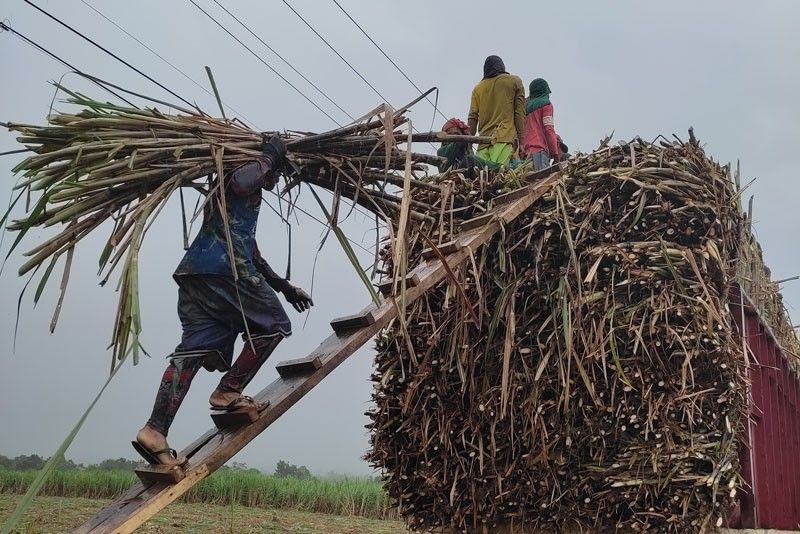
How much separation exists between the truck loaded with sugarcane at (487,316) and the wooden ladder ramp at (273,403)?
1cm

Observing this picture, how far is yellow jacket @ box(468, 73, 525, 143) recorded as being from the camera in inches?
A: 212

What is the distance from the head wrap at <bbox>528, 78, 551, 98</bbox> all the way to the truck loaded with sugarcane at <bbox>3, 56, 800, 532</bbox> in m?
1.74

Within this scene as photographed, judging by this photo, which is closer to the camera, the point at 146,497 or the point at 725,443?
the point at 146,497

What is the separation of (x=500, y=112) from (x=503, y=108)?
0.04m

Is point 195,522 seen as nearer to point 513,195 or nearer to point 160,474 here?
point 513,195

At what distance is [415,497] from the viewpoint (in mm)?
3994

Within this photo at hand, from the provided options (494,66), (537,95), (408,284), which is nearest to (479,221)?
(408,284)

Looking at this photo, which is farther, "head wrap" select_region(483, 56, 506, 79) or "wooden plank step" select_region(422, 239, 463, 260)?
"head wrap" select_region(483, 56, 506, 79)

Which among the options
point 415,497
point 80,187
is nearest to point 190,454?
point 80,187

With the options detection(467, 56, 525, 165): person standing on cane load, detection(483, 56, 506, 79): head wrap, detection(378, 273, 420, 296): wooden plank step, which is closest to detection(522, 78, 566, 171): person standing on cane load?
detection(467, 56, 525, 165): person standing on cane load

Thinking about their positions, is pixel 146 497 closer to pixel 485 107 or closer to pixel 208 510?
pixel 485 107

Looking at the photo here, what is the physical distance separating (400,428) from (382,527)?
5.74 metres

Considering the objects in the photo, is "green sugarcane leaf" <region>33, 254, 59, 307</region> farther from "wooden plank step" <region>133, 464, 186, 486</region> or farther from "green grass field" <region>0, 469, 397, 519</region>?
"green grass field" <region>0, 469, 397, 519</region>

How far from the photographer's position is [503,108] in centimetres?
541
